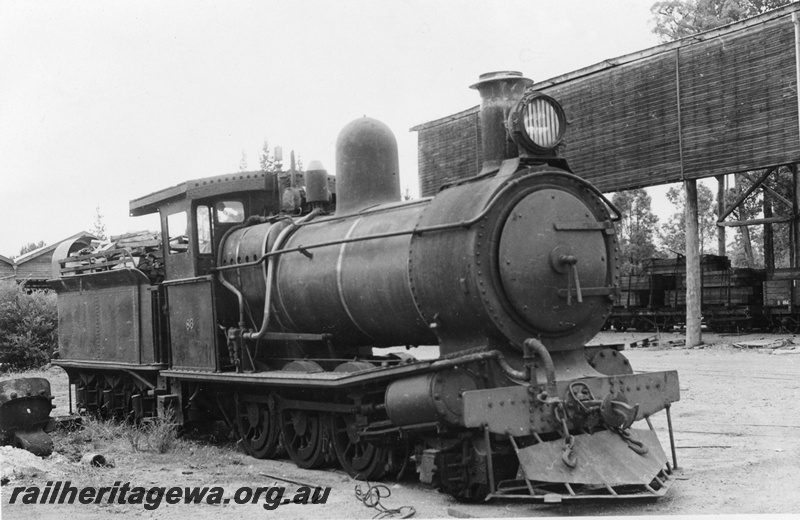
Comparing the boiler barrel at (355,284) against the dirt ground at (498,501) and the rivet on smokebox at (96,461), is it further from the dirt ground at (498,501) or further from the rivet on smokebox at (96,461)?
the rivet on smokebox at (96,461)

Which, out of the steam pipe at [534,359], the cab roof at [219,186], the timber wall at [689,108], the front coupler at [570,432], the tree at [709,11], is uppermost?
the tree at [709,11]

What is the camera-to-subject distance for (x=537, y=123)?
709 centimetres

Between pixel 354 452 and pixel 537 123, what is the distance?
3667mm

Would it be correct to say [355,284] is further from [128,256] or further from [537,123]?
[128,256]

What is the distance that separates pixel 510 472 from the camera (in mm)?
6633

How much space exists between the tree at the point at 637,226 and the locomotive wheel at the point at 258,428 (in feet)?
116

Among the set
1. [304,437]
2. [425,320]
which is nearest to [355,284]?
[425,320]

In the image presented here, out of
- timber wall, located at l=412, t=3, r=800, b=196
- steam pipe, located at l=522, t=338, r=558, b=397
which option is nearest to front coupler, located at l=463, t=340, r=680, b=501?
steam pipe, located at l=522, t=338, r=558, b=397

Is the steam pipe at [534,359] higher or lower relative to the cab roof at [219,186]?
lower

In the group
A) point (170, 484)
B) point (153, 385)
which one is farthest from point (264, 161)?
point (170, 484)

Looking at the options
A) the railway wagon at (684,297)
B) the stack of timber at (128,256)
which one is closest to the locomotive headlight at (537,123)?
the stack of timber at (128,256)

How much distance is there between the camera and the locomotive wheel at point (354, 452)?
7594 mm

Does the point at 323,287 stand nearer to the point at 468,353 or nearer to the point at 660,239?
the point at 468,353

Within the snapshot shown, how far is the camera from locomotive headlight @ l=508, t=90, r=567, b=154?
6.98 metres
